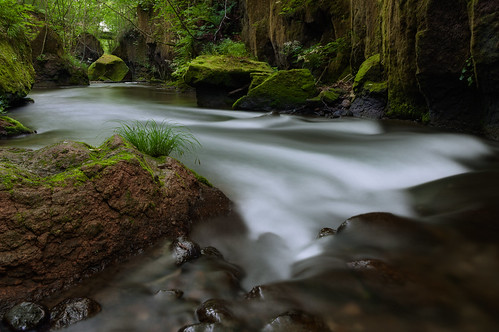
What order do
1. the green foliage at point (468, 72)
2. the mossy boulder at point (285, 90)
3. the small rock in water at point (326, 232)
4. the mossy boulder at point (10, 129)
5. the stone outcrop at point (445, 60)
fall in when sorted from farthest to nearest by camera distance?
the mossy boulder at point (285, 90), the mossy boulder at point (10, 129), the green foliage at point (468, 72), the stone outcrop at point (445, 60), the small rock in water at point (326, 232)

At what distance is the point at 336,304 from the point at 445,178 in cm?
258

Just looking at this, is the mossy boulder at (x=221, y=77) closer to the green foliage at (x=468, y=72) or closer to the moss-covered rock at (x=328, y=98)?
the moss-covered rock at (x=328, y=98)

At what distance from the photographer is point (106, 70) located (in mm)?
27219

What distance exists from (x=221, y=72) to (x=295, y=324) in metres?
8.82

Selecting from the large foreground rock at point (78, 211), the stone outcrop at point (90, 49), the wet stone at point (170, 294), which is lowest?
the wet stone at point (170, 294)

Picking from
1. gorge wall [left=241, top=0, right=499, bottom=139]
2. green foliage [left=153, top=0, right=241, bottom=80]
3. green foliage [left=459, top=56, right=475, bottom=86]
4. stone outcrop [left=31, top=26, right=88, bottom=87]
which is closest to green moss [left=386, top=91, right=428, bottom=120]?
gorge wall [left=241, top=0, right=499, bottom=139]

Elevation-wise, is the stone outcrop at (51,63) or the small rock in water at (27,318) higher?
the stone outcrop at (51,63)

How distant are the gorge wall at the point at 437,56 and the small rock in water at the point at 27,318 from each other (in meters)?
5.00

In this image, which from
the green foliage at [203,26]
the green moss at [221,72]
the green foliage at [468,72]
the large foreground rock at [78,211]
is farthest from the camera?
the green foliage at [203,26]

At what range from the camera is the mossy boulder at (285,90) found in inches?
316

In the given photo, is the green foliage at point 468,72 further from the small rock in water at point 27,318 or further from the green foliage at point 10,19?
the green foliage at point 10,19

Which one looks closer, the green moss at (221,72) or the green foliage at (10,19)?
the green foliage at (10,19)

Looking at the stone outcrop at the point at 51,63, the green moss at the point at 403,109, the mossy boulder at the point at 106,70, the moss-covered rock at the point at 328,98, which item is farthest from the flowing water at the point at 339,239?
the mossy boulder at the point at 106,70

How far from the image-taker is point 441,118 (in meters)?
5.23
